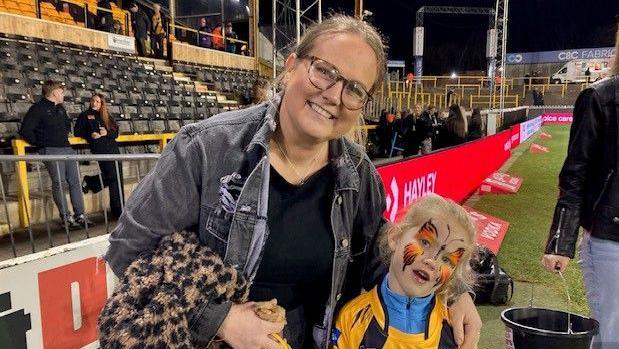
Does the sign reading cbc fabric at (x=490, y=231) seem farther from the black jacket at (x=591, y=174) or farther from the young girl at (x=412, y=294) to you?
the young girl at (x=412, y=294)

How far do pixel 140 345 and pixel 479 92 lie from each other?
111 ft

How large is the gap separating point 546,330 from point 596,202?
1.74 ft

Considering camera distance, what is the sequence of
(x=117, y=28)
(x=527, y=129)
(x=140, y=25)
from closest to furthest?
(x=117, y=28)
(x=140, y=25)
(x=527, y=129)

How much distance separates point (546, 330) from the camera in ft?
6.37

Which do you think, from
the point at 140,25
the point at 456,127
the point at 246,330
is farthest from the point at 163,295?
the point at 140,25

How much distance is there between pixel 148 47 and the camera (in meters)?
14.1

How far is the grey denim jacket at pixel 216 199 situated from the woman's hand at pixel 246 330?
0.02 meters

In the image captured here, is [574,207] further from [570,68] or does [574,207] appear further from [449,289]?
[570,68]

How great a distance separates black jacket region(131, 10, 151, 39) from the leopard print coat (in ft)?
44.9

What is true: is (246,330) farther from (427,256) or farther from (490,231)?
(490,231)

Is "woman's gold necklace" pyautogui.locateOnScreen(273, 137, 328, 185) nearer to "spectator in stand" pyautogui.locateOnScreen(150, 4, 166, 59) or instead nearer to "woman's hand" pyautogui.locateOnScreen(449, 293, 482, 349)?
"woman's hand" pyautogui.locateOnScreen(449, 293, 482, 349)

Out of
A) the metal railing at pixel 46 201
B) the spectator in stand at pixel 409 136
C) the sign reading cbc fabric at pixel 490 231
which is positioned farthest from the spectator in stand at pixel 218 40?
the sign reading cbc fabric at pixel 490 231

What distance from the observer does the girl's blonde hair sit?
5.36ft

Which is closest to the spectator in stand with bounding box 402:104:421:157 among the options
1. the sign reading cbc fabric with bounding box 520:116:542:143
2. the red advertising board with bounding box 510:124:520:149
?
the red advertising board with bounding box 510:124:520:149
